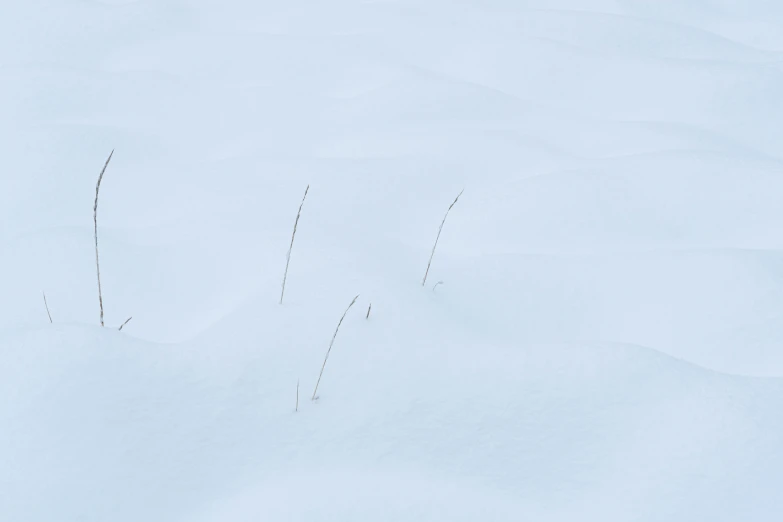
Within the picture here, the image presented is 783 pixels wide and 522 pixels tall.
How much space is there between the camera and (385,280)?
1.41m

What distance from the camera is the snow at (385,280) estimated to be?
1024 millimetres

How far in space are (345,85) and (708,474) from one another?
210 centimetres

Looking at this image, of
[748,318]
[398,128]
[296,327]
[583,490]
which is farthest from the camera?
[398,128]

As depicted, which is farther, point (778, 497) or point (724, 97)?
point (724, 97)

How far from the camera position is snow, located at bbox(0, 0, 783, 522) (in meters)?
1.02

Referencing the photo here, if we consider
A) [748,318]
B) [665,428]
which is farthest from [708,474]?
[748,318]

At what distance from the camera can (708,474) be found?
105 centimetres

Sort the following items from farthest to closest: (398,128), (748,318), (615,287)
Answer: (398,128) < (615,287) < (748,318)

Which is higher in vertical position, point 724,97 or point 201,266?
point 724,97

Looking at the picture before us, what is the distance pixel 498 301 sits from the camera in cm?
150

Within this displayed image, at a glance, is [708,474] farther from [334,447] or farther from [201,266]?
[201,266]

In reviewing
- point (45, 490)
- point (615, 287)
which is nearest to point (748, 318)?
point (615, 287)

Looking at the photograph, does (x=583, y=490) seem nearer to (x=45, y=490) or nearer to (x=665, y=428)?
(x=665, y=428)

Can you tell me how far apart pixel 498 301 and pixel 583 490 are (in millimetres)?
534
